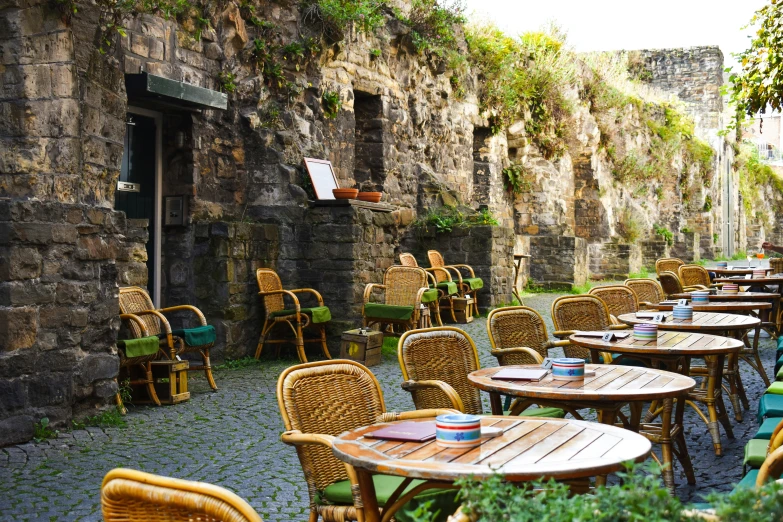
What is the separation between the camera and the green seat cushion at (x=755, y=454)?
3.33 metres

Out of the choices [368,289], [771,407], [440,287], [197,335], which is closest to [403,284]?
[368,289]

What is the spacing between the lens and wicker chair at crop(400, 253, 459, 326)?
11.8 metres

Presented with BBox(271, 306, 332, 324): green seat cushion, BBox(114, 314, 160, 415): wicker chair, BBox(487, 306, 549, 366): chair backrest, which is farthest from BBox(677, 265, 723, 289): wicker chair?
BBox(114, 314, 160, 415): wicker chair

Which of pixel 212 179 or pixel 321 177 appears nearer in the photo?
pixel 212 179

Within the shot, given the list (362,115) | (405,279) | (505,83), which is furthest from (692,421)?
(505,83)

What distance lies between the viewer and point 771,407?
4.22 metres

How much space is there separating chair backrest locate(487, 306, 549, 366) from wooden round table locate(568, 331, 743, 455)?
368 millimetres

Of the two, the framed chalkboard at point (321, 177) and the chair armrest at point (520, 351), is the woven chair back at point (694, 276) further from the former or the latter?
the chair armrest at point (520, 351)

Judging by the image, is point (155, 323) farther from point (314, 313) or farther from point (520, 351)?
point (520, 351)

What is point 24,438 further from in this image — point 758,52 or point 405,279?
point 758,52

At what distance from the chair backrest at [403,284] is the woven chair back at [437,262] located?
2861 millimetres

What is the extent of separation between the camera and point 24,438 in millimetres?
5422

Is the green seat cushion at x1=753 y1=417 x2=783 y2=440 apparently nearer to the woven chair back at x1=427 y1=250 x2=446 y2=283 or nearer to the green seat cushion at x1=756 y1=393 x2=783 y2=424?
the green seat cushion at x1=756 y1=393 x2=783 y2=424

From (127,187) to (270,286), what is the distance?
5.78ft
